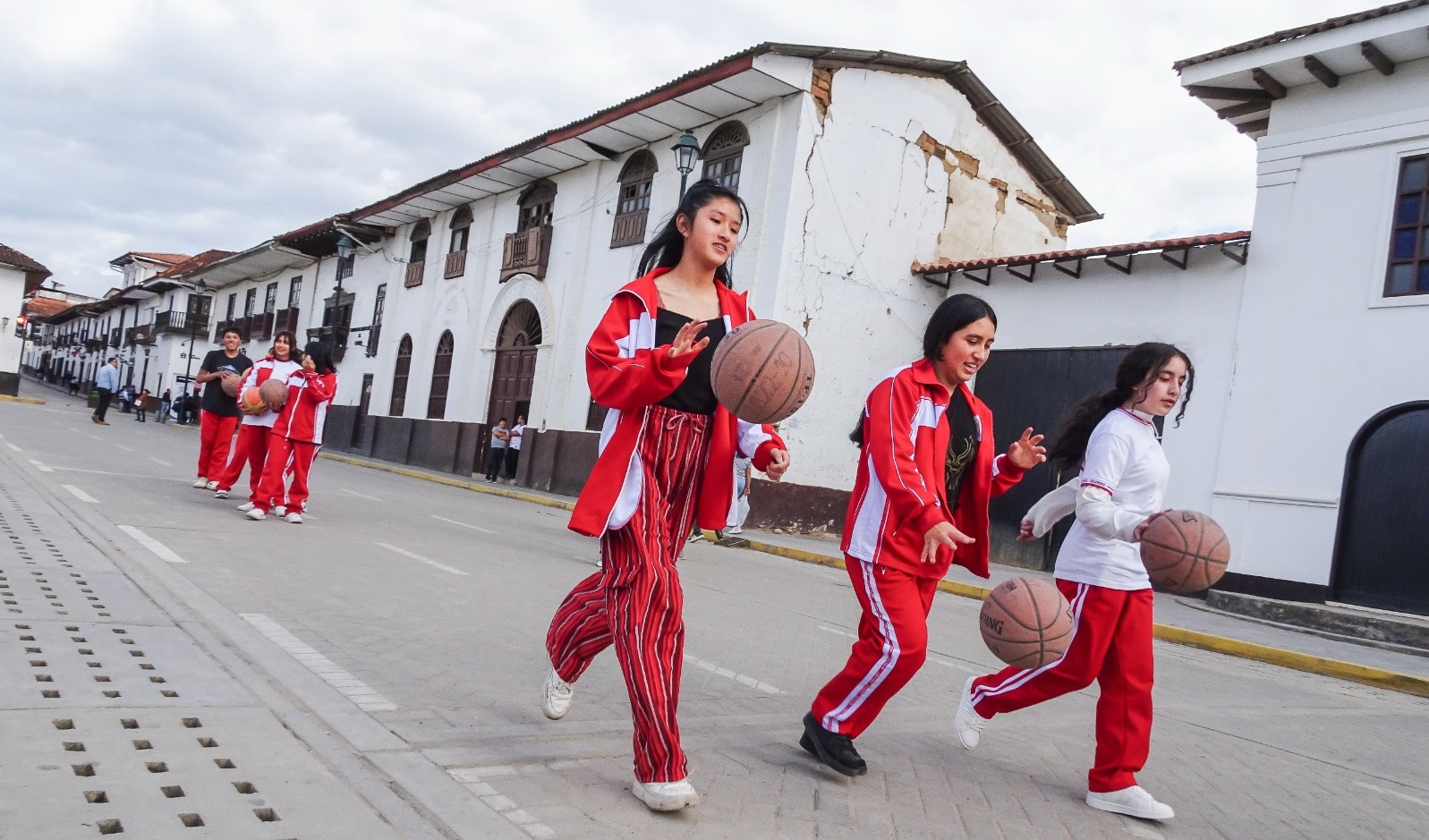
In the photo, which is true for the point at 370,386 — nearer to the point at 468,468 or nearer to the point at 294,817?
the point at 468,468

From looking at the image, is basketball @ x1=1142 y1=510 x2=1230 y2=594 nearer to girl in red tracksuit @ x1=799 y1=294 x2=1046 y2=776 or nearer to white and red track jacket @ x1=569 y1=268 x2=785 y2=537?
girl in red tracksuit @ x1=799 y1=294 x2=1046 y2=776

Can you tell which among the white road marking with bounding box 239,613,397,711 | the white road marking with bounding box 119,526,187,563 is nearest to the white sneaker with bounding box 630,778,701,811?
the white road marking with bounding box 239,613,397,711

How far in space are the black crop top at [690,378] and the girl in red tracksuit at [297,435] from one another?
6.94m

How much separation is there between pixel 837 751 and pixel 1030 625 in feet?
2.59

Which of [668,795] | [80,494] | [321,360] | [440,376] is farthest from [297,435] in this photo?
[440,376]

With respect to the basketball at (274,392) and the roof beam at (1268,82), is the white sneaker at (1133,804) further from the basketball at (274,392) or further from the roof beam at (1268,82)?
the roof beam at (1268,82)

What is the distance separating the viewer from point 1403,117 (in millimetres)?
12766

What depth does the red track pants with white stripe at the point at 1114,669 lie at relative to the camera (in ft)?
12.7

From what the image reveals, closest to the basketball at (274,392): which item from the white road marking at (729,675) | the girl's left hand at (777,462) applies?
the white road marking at (729,675)

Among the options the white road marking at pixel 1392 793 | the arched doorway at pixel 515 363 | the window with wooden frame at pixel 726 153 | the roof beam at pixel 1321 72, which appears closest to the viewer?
the white road marking at pixel 1392 793

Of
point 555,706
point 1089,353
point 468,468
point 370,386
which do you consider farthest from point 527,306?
point 555,706

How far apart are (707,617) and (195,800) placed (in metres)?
4.76

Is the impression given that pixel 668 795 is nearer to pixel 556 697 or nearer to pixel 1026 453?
pixel 556 697

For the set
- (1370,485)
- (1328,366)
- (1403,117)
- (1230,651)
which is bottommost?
(1230,651)
